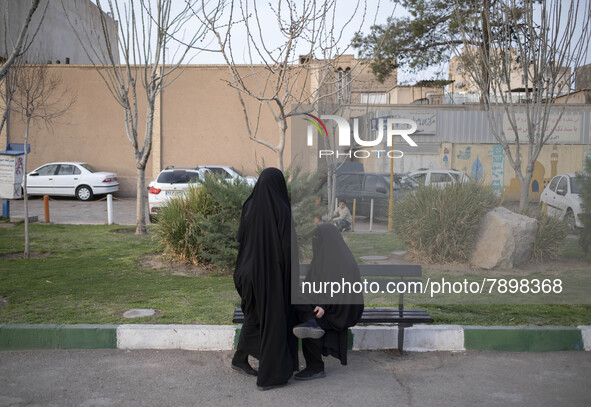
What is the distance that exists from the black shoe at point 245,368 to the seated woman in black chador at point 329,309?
0.34 meters

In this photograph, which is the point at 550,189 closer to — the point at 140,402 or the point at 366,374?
the point at 366,374

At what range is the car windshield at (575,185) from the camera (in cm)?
692

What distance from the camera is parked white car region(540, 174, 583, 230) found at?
22.7 ft

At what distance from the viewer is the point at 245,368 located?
468 centimetres

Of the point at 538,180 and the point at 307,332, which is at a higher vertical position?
the point at 538,180

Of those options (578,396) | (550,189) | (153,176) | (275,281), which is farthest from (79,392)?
(153,176)

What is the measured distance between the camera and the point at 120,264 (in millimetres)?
8852

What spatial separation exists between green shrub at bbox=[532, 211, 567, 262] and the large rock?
17 cm

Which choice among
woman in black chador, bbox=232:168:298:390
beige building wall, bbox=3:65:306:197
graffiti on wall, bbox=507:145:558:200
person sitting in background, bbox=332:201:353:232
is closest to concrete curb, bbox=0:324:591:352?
woman in black chador, bbox=232:168:298:390

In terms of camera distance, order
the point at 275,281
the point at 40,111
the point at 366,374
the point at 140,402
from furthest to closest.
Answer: the point at 40,111 → the point at 366,374 → the point at 275,281 → the point at 140,402

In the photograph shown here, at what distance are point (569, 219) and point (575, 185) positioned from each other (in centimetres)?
117

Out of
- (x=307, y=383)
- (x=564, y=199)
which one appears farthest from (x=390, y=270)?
(x=564, y=199)

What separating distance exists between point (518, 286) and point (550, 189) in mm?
2612

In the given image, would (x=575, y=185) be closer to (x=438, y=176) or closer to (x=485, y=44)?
(x=438, y=176)
